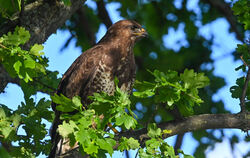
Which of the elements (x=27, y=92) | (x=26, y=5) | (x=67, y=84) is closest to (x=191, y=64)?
(x=67, y=84)

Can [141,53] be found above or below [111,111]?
above

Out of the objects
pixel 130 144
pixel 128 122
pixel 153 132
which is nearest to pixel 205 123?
pixel 153 132

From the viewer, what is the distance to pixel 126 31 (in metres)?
5.15

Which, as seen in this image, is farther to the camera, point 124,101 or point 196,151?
point 196,151

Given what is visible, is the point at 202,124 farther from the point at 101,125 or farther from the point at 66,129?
the point at 66,129

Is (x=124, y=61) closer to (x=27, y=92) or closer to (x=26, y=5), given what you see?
(x=26, y=5)

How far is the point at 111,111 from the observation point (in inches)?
114

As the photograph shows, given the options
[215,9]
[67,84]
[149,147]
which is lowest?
[149,147]

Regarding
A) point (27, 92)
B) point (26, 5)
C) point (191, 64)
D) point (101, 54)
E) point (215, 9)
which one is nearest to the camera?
point (27, 92)

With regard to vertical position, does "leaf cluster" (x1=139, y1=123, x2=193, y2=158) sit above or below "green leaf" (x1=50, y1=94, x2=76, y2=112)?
below

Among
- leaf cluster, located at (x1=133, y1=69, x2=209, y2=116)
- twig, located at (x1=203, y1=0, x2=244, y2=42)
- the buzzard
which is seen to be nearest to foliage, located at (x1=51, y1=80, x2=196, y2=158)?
leaf cluster, located at (x1=133, y1=69, x2=209, y2=116)

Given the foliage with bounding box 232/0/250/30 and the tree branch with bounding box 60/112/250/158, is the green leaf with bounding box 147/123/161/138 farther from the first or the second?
the foliage with bounding box 232/0/250/30

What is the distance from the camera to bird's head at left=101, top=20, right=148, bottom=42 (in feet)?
16.7

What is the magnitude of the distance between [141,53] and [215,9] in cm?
138
